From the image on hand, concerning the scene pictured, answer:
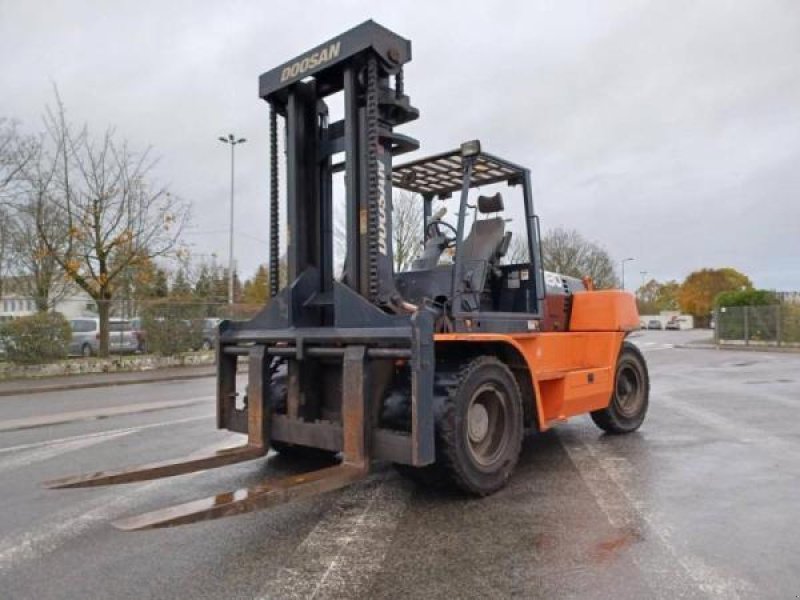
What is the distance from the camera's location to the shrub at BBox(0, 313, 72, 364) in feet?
55.5

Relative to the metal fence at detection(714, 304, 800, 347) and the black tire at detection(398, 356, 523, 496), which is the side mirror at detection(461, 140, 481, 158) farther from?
the metal fence at detection(714, 304, 800, 347)

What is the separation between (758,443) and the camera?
748 centimetres

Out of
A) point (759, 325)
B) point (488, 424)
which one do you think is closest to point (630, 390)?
point (488, 424)

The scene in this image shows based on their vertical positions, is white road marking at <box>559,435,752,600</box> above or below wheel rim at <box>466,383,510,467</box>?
below

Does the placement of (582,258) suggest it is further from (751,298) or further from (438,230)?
(438,230)

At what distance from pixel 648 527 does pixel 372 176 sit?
3.48 metres

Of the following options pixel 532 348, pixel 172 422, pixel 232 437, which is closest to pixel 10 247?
pixel 172 422

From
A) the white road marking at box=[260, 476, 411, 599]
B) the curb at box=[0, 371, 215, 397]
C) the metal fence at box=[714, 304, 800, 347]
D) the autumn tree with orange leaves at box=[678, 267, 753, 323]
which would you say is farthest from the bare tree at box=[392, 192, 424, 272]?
the autumn tree with orange leaves at box=[678, 267, 753, 323]

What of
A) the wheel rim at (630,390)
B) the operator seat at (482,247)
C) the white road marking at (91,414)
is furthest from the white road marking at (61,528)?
the wheel rim at (630,390)

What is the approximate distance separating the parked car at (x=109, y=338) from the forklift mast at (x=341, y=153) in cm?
1550

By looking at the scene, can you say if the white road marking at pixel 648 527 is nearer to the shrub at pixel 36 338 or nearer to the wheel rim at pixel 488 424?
the wheel rim at pixel 488 424

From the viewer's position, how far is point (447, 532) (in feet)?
14.6

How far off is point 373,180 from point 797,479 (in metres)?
4.72

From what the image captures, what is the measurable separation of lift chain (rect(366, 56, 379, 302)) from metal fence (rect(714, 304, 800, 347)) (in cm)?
3224
